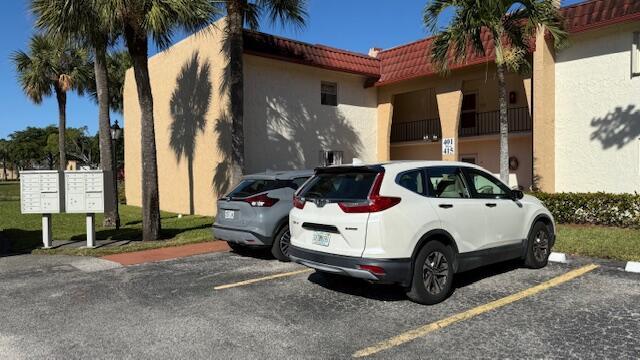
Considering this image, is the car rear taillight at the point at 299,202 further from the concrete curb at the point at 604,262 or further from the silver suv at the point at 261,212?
the concrete curb at the point at 604,262

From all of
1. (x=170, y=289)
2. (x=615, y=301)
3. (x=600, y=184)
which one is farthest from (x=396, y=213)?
(x=600, y=184)

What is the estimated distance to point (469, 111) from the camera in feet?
67.4

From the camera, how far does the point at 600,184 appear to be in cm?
1402

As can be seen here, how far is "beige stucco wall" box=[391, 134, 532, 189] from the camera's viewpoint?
17594 mm

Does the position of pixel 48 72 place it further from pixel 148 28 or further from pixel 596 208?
pixel 596 208

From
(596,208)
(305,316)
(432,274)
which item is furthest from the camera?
(596,208)

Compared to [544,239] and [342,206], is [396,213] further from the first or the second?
[544,239]

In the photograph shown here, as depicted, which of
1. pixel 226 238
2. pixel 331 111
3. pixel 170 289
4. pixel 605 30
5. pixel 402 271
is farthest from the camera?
pixel 331 111

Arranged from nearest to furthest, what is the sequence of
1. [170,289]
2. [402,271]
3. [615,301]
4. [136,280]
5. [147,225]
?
1. [402,271]
2. [615,301]
3. [170,289]
4. [136,280]
5. [147,225]

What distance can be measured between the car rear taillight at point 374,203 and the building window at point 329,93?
13512 mm

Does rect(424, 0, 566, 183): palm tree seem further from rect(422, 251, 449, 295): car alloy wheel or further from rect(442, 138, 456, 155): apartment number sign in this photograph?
rect(422, 251, 449, 295): car alloy wheel

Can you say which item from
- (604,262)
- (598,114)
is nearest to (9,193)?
(598,114)

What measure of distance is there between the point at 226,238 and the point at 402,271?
414 centimetres

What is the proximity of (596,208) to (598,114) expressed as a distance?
345 cm
